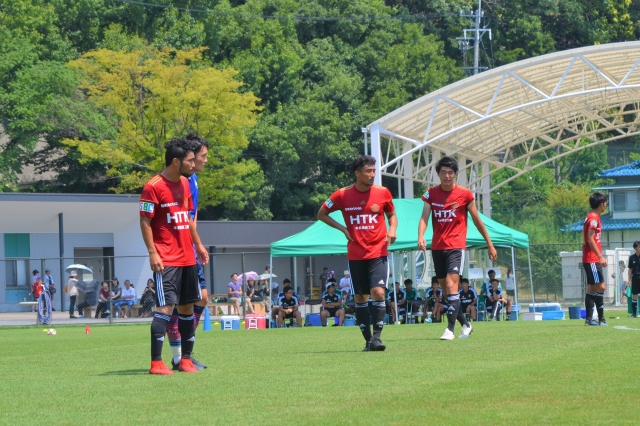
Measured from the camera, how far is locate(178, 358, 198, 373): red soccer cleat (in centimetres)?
941

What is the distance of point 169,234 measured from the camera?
30.2 ft

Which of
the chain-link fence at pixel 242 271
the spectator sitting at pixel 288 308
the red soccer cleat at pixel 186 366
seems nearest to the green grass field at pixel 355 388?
the red soccer cleat at pixel 186 366

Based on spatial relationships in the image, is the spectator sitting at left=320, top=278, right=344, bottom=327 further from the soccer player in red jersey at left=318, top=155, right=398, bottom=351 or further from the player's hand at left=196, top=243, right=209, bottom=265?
the player's hand at left=196, top=243, right=209, bottom=265

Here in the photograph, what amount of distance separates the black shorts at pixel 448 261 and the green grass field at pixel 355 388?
3.43 ft

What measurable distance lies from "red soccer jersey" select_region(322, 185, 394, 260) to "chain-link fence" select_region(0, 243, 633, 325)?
48.8 ft

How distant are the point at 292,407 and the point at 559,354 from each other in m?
4.09

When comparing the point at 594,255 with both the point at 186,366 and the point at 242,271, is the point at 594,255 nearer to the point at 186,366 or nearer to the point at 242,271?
the point at 186,366

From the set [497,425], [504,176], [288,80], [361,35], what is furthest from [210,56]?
[497,425]

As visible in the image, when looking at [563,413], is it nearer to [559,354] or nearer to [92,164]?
[559,354]

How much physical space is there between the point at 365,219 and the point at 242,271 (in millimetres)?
22046

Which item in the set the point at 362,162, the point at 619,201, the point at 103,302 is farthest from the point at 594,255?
the point at 619,201

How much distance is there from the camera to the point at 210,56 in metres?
61.7

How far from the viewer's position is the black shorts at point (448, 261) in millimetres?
12516

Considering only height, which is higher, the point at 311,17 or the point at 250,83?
the point at 311,17
